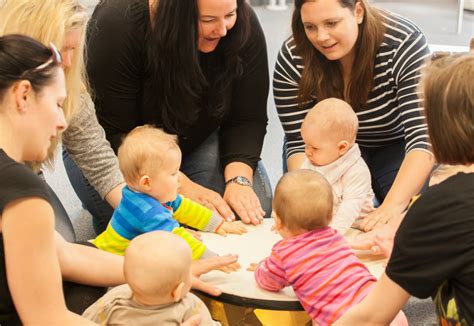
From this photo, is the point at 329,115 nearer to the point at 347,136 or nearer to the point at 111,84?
the point at 347,136

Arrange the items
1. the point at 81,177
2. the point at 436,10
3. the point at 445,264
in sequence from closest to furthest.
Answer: the point at 445,264, the point at 81,177, the point at 436,10

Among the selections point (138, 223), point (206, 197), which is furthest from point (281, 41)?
point (138, 223)

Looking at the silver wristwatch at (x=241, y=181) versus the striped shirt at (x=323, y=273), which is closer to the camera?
the striped shirt at (x=323, y=273)

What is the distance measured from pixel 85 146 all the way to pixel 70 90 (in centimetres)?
22

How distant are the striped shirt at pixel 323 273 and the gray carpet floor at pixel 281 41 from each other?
2.19ft

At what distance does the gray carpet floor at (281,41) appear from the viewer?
2770mm

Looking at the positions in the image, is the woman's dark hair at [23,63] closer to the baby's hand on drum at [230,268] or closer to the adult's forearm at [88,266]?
the adult's forearm at [88,266]

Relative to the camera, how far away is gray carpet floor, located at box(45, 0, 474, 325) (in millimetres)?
2770

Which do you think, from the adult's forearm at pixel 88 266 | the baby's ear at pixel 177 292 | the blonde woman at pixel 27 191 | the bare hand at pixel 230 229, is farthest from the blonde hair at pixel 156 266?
the bare hand at pixel 230 229

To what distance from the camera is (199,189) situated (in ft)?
7.58

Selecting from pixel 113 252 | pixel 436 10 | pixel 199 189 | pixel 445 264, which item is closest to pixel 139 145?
pixel 113 252

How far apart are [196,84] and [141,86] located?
0.19 meters

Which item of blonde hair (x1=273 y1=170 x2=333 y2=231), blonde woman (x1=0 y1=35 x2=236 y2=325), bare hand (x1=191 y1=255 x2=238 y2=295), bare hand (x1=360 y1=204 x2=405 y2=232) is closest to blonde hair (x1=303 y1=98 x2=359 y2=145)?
bare hand (x1=360 y1=204 x2=405 y2=232)

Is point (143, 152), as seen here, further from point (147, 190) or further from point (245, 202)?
point (245, 202)
